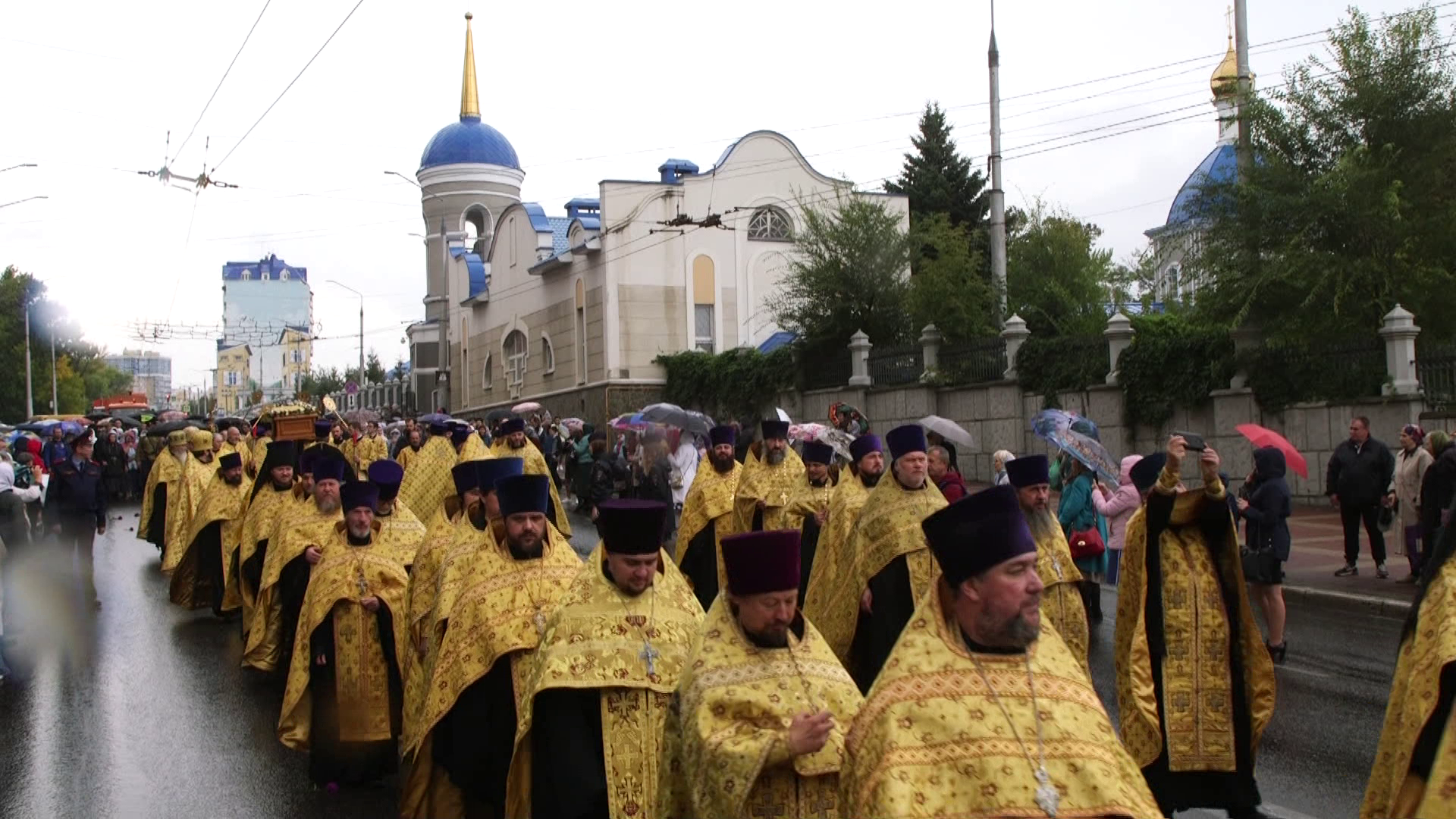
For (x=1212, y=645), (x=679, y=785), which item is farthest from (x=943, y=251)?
(x=679, y=785)

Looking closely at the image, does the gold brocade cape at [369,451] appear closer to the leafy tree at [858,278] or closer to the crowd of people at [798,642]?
the crowd of people at [798,642]

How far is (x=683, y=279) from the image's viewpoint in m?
39.8

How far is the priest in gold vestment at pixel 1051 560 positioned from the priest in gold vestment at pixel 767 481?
11.3 feet

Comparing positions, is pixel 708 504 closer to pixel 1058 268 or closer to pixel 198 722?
pixel 198 722

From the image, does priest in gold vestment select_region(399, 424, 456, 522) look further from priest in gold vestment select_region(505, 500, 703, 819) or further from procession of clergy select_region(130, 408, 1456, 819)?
priest in gold vestment select_region(505, 500, 703, 819)

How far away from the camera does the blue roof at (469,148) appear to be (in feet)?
169

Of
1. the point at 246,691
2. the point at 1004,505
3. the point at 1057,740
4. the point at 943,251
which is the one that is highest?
the point at 943,251

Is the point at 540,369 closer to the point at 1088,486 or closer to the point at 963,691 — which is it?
the point at 1088,486

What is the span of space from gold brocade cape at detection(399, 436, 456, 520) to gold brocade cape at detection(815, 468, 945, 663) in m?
6.65

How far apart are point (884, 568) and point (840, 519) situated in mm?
896

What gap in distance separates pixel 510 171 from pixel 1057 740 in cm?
5127

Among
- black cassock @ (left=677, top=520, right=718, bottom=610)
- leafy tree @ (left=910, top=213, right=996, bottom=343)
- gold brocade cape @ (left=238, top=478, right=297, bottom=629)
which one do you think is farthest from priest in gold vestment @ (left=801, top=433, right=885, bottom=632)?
leafy tree @ (left=910, top=213, right=996, bottom=343)

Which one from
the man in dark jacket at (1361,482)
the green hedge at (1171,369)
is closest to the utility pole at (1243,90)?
the green hedge at (1171,369)

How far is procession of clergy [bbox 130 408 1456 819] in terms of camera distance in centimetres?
329
